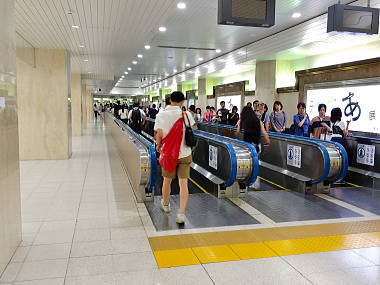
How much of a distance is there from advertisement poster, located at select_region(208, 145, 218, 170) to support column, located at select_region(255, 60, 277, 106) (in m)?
7.76

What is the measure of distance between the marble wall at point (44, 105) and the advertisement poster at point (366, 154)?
802 centimetres

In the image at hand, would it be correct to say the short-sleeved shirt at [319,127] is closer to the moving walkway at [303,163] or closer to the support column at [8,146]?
the moving walkway at [303,163]

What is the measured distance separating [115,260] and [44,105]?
7.69 meters

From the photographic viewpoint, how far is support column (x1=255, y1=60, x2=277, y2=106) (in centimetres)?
1417

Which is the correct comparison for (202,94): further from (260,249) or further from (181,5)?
(260,249)

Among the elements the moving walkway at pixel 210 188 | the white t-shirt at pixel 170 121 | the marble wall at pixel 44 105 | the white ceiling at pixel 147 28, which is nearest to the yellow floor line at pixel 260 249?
the moving walkway at pixel 210 188

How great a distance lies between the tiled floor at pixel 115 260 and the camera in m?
3.13

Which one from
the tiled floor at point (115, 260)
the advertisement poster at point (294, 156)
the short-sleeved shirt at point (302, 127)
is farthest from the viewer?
the short-sleeved shirt at point (302, 127)

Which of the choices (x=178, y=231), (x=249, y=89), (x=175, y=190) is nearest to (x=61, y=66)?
(x=175, y=190)

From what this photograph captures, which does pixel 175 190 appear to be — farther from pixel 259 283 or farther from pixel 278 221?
pixel 259 283

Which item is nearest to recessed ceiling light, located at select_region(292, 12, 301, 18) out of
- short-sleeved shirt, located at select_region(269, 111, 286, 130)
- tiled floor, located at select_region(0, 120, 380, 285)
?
short-sleeved shirt, located at select_region(269, 111, 286, 130)

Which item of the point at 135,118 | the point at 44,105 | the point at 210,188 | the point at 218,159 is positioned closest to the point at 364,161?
the point at 218,159

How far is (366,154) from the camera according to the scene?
7.45 meters

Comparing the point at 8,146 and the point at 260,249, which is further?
the point at 260,249
